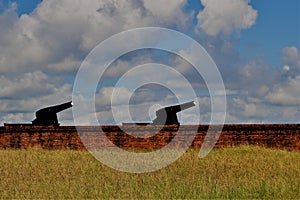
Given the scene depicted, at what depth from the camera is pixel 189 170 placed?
1309cm

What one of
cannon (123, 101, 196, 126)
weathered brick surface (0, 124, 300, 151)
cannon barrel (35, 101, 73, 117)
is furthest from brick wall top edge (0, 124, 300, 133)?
cannon barrel (35, 101, 73, 117)

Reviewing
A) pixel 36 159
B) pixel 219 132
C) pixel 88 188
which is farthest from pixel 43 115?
pixel 88 188

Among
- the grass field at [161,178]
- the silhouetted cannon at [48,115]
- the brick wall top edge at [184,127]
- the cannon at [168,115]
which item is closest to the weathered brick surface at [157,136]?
the brick wall top edge at [184,127]

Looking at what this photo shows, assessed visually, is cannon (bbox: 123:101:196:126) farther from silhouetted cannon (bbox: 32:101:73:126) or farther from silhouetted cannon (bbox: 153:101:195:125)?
silhouetted cannon (bbox: 32:101:73:126)

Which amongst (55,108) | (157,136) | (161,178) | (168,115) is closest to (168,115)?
(168,115)

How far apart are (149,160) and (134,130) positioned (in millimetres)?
4008

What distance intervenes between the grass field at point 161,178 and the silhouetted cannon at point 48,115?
15.1 feet

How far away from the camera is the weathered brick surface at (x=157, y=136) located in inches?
749

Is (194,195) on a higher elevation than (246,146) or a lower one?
lower

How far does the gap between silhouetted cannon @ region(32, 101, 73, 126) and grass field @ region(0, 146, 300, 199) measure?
461 centimetres

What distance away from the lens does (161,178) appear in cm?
1202

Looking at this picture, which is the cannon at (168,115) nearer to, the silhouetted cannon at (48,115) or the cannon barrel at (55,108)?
the cannon barrel at (55,108)

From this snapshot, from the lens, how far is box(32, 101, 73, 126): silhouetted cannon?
2102cm

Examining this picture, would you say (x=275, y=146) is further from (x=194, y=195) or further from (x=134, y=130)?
(x=194, y=195)
